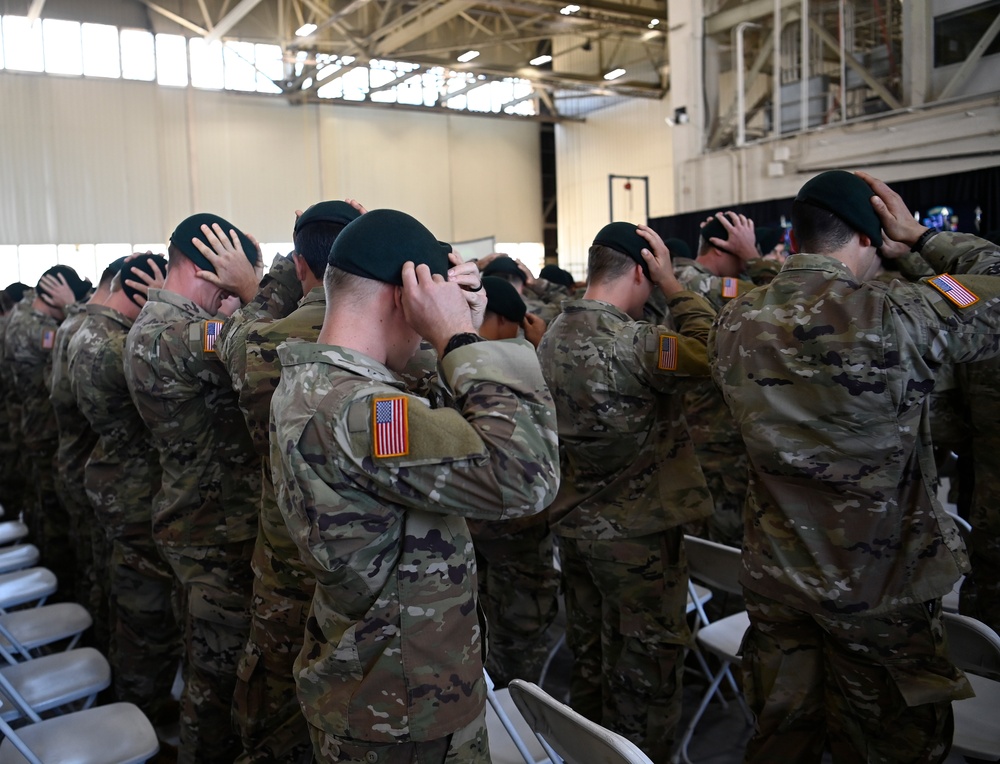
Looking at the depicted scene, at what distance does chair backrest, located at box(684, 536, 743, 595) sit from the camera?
3.16m

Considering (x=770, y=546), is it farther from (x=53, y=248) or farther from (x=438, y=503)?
(x=53, y=248)

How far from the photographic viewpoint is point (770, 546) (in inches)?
93.2

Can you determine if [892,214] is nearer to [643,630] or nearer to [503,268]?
[643,630]

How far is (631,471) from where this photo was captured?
2.88 metres

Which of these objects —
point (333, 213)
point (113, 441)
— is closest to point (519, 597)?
point (113, 441)

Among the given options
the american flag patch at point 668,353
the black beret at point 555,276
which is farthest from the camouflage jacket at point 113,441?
the black beret at point 555,276

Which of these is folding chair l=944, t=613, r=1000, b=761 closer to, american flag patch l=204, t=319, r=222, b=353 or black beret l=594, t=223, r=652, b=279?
black beret l=594, t=223, r=652, b=279

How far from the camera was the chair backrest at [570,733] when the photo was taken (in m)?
1.67

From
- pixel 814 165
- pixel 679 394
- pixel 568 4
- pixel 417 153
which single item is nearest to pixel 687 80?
pixel 814 165

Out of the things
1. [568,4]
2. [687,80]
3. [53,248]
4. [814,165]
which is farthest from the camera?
[53,248]

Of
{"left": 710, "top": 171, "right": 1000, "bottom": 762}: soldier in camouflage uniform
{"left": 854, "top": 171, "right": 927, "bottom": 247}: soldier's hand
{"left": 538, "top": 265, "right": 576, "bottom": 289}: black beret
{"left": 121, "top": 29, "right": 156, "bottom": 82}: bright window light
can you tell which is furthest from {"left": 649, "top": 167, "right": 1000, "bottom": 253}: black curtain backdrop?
{"left": 121, "top": 29, "right": 156, "bottom": 82}: bright window light

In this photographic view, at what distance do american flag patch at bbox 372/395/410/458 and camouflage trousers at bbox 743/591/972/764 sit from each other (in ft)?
4.56

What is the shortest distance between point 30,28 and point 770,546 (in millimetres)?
17049

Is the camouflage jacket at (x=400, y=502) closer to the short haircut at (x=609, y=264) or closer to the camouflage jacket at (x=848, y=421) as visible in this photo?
the camouflage jacket at (x=848, y=421)
